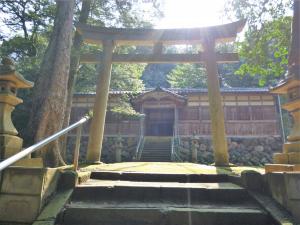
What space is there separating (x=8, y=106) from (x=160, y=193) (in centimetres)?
267

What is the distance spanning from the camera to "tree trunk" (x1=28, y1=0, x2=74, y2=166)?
16.0ft

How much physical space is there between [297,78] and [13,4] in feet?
40.8

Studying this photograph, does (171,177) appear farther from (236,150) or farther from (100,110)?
(236,150)

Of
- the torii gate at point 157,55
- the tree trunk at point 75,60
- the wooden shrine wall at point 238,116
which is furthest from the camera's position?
the wooden shrine wall at point 238,116

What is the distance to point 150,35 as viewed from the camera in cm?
870

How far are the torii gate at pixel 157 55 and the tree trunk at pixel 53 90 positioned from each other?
2409mm

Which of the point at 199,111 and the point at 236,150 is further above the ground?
the point at 199,111

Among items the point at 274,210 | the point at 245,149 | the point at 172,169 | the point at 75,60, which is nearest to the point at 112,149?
the point at 245,149

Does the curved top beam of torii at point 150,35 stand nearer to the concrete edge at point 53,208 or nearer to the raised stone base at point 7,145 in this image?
the raised stone base at point 7,145

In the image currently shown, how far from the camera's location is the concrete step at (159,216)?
2814 mm

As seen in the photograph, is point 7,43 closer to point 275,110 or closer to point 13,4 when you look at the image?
point 13,4

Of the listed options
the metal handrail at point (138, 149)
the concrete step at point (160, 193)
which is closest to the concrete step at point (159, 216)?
the concrete step at point (160, 193)

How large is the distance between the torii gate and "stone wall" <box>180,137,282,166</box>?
33.1 ft

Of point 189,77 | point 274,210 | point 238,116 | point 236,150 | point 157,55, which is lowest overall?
point 274,210
